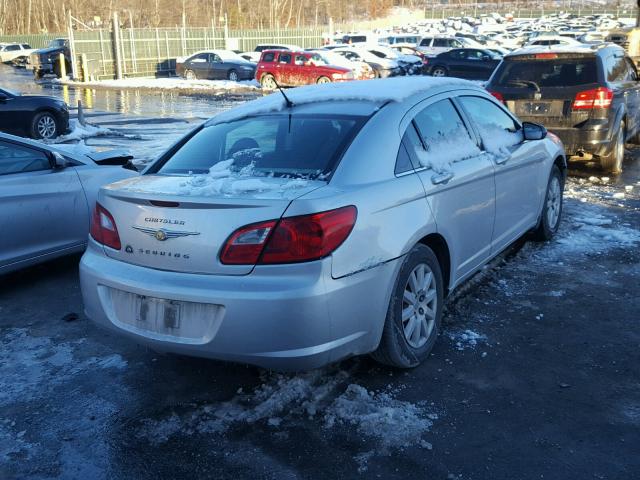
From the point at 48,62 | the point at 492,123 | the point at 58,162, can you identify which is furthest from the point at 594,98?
the point at 48,62

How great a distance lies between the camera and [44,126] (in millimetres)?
14281

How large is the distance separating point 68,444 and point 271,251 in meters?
1.35

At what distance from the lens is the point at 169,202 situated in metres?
3.37

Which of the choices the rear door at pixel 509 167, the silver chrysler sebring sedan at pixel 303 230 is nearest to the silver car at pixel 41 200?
the silver chrysler sebring sedan at pixel 303 230

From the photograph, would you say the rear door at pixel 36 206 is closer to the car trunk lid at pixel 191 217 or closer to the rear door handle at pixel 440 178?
the car trunk lid at pixel 191 217

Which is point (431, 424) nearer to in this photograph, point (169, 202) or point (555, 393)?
point (555, 393)

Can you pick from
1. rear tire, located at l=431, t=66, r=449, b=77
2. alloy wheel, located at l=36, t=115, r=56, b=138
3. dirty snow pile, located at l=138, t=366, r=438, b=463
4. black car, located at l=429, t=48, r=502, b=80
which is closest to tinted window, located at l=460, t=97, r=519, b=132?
dirty snow pile, located at l=138, t=366, r=438, b=463

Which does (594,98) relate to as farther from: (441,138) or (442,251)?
(442,251)

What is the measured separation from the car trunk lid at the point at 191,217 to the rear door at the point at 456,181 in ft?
2.94

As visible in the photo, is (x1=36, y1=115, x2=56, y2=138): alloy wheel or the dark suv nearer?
the dark suv

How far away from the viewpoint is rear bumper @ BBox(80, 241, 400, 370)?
3.13 metres

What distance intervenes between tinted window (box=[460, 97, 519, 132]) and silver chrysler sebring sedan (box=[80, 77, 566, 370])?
0.56 ft

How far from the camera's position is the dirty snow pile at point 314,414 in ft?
10.7

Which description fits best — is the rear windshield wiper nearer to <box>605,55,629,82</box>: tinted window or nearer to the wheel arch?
<box>605,55,629,82</box>: tinted window
